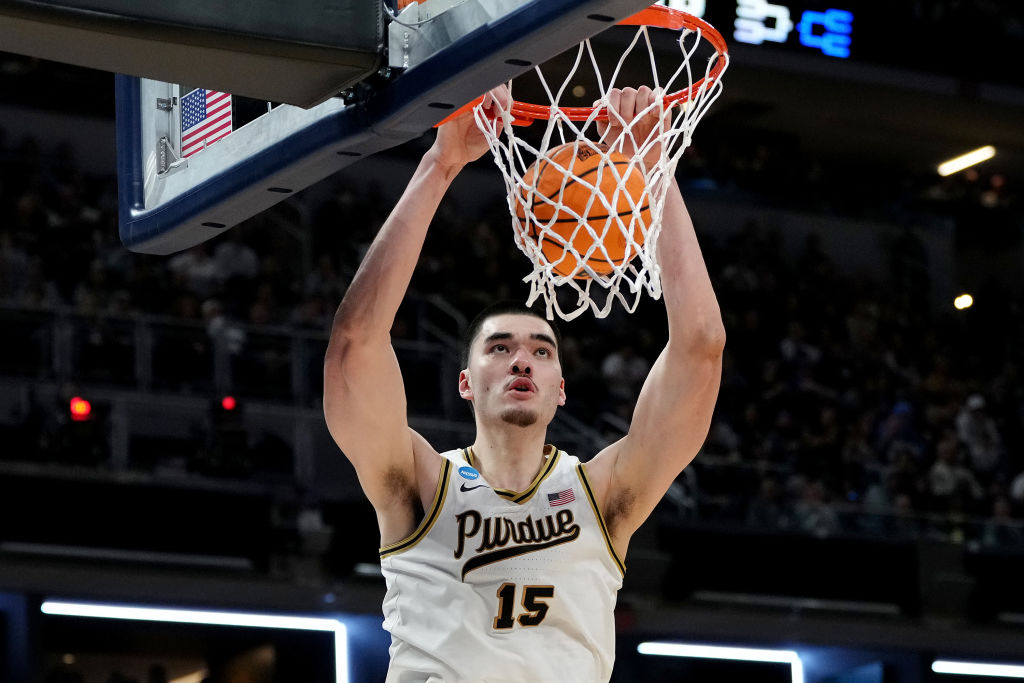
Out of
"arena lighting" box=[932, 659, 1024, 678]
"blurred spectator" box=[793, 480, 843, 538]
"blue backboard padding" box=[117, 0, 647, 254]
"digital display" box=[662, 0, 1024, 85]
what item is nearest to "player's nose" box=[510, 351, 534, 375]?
"blue backboard padding" box=[117, 0, 647, 254]

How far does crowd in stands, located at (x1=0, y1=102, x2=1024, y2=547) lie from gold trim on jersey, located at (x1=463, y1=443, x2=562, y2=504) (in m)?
Result: 5.71

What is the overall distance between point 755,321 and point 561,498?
9.75 m

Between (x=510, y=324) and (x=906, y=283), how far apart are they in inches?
510

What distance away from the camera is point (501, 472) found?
382 cm

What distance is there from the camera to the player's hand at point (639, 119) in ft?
12.3

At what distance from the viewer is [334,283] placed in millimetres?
11336

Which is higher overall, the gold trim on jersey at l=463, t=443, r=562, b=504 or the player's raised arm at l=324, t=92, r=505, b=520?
the player's raised arm at l=324, t=92, r=505, b=520

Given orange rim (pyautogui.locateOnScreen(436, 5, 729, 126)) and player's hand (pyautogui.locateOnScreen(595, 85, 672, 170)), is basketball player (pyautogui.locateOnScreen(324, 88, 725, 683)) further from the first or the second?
orange rim (pyautogui.locateOnScreen(436, 5, 729, 126))

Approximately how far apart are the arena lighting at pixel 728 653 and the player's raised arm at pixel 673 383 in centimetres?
663

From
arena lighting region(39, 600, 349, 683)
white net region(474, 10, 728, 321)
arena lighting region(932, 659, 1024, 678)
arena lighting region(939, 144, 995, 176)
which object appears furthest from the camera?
arena lighting region(939, 144, 995, 176)

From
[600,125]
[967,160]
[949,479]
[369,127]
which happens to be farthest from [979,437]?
[369,127]

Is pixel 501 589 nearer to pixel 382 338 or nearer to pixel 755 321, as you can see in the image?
pixel 382 338

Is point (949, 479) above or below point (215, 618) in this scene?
above

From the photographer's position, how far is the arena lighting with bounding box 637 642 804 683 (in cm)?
1022
